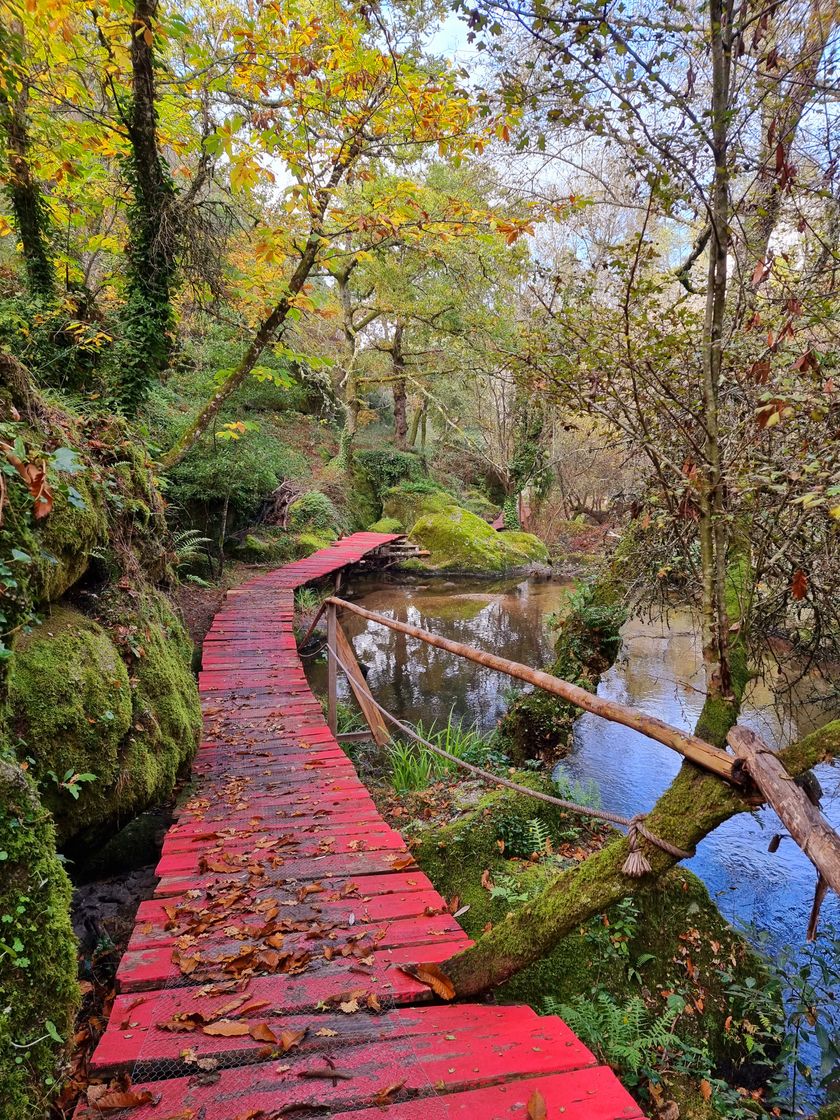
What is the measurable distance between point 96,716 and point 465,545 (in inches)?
554

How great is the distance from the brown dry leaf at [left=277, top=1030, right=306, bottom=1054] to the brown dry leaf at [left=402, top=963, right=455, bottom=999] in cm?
44

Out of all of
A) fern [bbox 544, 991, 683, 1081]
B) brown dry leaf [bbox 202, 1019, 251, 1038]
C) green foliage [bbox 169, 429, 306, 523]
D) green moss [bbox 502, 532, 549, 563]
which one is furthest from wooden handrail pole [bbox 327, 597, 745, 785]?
green moss [bbox 502, 532, 549, 563]

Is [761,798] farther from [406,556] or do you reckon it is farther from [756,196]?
[406,556]

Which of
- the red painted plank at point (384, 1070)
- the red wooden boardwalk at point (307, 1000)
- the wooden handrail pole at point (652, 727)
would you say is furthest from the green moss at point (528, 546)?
the red painted plank at point (384, 1070)

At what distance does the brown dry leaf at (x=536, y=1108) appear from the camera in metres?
1.45

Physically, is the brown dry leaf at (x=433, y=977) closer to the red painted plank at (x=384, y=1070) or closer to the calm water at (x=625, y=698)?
the red painted plank at (x=384, y=1070)

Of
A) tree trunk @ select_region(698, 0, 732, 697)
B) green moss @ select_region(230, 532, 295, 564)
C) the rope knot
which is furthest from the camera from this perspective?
green moss @ select_region(230, 532, 295, 564)

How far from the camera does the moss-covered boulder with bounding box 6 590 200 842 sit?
2629mm

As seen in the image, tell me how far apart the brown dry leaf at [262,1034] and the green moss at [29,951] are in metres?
0.55

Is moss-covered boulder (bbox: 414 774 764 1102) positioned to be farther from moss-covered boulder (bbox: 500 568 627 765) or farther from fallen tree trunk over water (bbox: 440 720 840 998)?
moss-covered boulder (bbox: 500 568 627 765)

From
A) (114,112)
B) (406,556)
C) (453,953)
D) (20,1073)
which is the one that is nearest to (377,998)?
(453,953)

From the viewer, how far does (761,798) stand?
54.0 inches

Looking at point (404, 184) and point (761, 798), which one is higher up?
point (404, 184)

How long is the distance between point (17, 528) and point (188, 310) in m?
10.2
